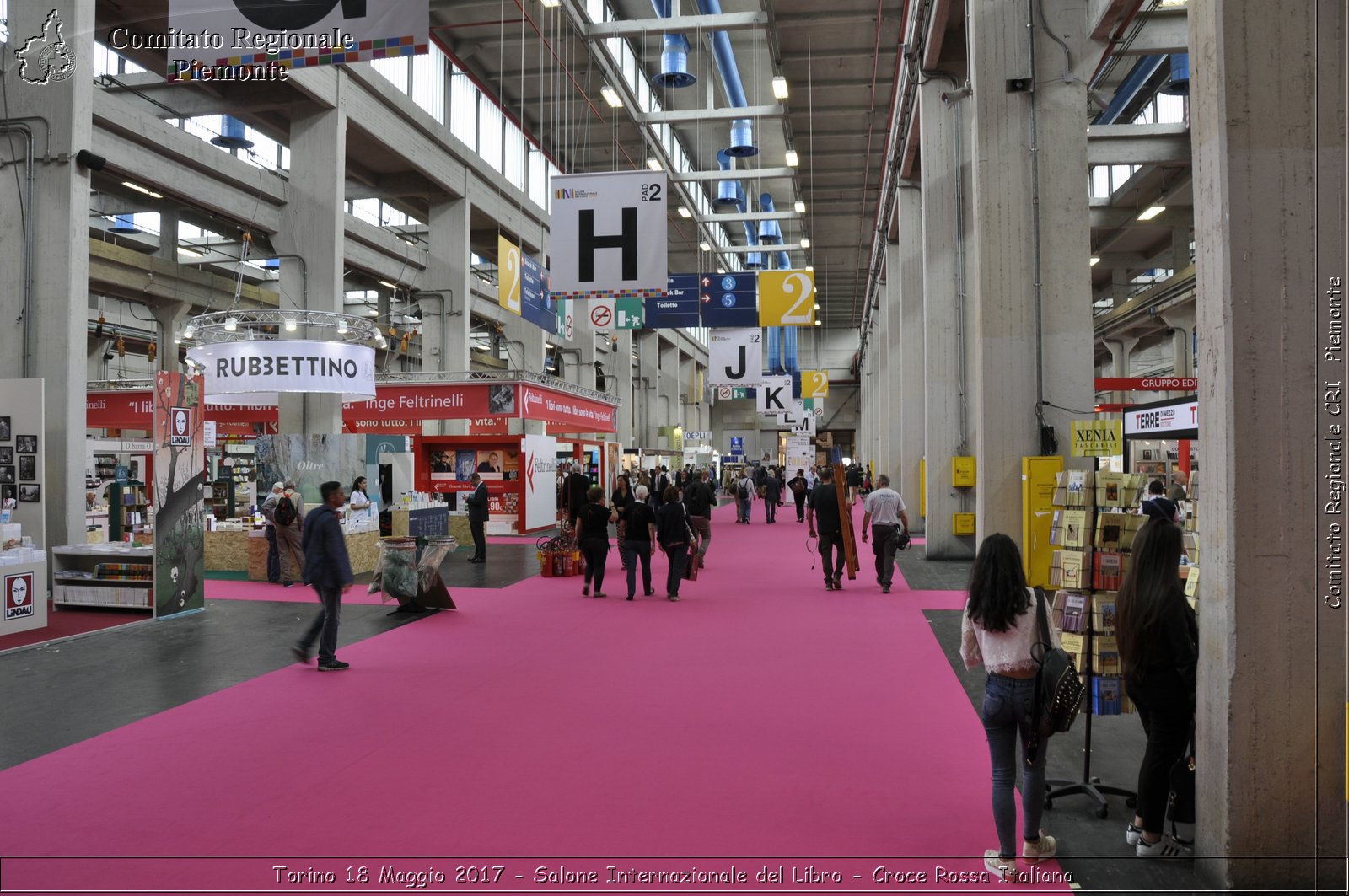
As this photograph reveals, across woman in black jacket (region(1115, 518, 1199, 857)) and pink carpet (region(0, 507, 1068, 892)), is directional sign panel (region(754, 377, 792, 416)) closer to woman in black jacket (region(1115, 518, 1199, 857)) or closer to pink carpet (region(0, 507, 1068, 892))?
pink carpet (region(0, 507, 1068, 892))

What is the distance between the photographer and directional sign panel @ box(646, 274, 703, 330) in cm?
1748

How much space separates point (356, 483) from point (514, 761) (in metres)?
10.3

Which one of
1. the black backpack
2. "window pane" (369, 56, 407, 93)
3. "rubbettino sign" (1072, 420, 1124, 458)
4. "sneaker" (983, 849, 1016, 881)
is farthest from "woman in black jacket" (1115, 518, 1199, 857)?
"window pane" (369, 56, 407, 93)

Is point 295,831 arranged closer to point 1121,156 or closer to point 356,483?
point 356,483

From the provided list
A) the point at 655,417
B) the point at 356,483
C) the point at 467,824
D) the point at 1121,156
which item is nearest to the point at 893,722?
the point at 467,824

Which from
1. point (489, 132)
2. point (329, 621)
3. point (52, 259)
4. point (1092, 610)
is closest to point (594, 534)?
point (329, 621)

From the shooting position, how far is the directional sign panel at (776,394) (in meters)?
27.5

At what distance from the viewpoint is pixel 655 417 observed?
4278 centimetres

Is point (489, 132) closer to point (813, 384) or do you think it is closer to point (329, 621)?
point (813, 384)

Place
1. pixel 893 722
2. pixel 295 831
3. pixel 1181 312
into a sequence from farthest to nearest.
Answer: pixel 1181 312 → pixel 893 722 → pixel 295 831

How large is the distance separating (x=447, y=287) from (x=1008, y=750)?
22890mm

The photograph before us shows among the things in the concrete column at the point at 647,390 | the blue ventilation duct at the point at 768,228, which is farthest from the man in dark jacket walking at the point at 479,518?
the concrete column at the point at 647,390

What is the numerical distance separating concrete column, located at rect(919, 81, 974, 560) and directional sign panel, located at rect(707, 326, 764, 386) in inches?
276

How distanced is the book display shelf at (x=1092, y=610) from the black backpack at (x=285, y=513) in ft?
33.9
